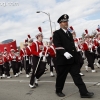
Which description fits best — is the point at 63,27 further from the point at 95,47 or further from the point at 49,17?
the point at 49,17

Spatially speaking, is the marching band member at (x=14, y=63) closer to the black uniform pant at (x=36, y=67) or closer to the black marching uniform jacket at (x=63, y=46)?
the black uniform pant at (x=36, y=67)

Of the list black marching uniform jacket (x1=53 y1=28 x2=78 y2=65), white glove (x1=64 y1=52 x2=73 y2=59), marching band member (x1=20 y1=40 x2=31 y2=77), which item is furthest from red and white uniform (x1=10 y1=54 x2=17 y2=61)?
white glove (x1=64 y1=52 x2=73 y2=59)

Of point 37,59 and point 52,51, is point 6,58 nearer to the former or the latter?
point 52,51

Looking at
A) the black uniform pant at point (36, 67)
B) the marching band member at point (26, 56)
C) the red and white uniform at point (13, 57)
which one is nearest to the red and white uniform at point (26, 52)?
the marching band member at point (26, 56)

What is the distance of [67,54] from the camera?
5332 millimetres

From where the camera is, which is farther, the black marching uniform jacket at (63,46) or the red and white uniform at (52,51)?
the red and white uniform at (52,51)

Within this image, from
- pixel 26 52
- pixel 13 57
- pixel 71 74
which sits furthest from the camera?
pixel 13 57

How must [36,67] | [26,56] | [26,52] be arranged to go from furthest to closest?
[26,56]
[26,52]
[36,67]

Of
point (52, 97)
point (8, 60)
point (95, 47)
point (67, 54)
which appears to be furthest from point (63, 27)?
point (8, 60)

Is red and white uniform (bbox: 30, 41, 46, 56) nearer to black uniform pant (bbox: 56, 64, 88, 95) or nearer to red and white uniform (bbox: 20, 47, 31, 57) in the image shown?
black uniform pant (bbox: 56, 64, 88, 95)

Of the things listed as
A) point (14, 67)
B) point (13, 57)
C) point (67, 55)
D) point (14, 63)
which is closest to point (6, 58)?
Result: point (13, 57)

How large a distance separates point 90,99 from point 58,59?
1298mm

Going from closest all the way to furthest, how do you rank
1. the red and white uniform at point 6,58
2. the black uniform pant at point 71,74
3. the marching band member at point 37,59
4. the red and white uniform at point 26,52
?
the black uniform pant at point 71,74 → the marching band member at point 37,59 → the red and white uniform at point 26,52 → the red and white uniform at point 6,58

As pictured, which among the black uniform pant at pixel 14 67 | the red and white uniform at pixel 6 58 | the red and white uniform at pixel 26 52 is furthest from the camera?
the black uniform pant at pixel 14 67
